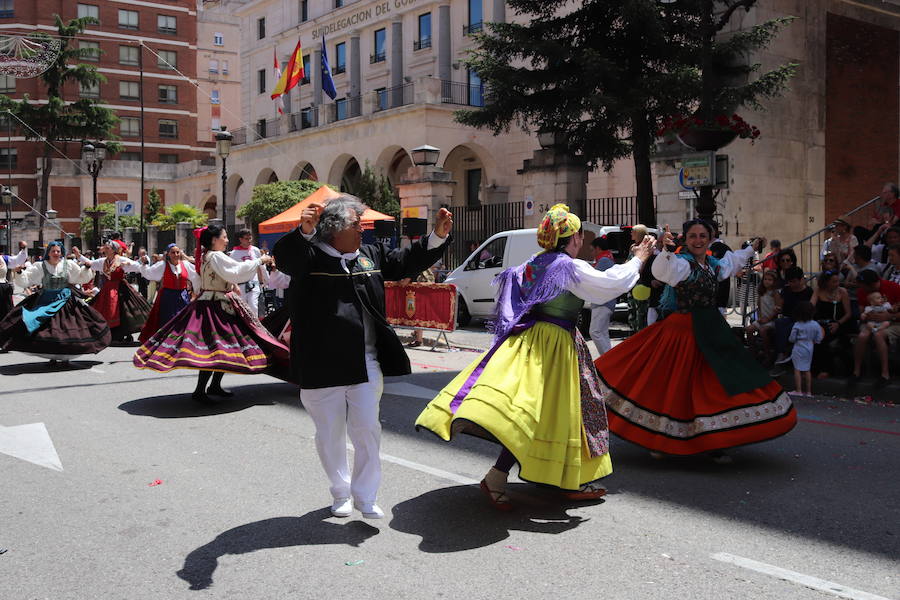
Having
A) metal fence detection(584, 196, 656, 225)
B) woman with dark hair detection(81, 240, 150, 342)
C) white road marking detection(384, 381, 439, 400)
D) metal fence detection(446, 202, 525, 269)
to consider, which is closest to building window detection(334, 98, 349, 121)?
metal fence detection(446, 202, 525, 269)

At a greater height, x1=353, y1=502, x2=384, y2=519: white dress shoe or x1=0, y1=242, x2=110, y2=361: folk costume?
x1=0, y1=242, x2=110, y2=361: folk costume

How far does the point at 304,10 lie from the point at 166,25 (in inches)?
987

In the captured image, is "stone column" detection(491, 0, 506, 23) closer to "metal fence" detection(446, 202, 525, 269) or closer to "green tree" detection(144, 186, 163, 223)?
"metal fence" detection(446, 202, 525, 269)

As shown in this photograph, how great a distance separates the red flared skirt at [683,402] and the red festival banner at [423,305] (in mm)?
7985

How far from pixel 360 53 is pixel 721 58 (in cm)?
2878

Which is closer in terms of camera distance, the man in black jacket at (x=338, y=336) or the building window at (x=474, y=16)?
the man in black jacket at (x=338, y=336)

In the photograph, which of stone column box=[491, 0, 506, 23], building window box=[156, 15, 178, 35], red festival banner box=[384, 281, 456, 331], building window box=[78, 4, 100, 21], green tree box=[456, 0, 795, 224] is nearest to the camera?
red festival banner box=[384, 281, 456, 331]

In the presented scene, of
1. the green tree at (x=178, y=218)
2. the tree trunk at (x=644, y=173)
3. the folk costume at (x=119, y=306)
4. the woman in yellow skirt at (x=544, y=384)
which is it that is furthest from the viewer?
the green tree at (x=178, y=218)

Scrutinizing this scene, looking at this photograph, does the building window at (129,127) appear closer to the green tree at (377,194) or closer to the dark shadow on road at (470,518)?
the green tree at (377,194)

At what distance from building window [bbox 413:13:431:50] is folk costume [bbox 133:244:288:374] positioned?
33747 millimetres

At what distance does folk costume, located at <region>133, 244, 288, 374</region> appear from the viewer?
8633 mm

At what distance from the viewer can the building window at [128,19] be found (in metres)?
65.9

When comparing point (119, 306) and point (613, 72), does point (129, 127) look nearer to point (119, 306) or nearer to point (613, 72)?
point (119, 306)

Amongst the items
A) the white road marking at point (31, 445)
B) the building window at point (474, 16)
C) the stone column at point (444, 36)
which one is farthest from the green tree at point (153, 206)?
the white road marking at point (31, 445)
